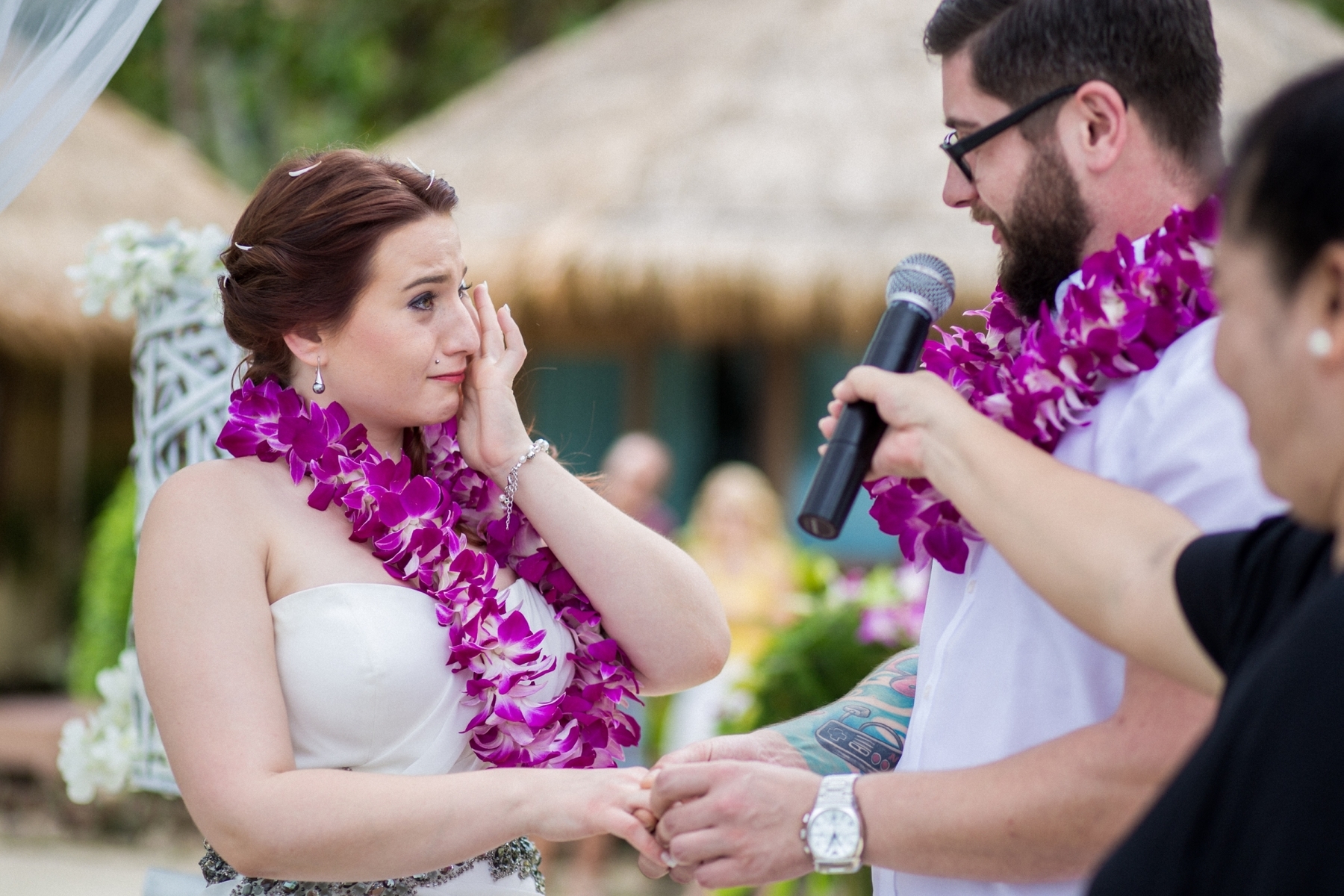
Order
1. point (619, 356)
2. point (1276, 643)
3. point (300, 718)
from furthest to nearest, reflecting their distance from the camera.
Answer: point (619, 356) → point (300, 718) → point (1276, 643)

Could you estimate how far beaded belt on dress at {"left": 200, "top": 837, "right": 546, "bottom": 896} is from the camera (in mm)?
2391

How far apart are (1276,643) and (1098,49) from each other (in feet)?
3.47

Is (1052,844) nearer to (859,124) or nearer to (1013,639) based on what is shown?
(1013,639)

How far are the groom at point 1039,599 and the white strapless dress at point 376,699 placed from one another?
0.49m

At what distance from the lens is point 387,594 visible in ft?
8.05

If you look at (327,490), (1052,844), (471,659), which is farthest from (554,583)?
(1052,844)

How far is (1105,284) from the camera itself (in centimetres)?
198

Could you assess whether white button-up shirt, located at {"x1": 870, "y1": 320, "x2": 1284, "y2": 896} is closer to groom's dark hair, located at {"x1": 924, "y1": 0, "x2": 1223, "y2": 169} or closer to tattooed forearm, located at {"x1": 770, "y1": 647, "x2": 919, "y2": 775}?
tattooed forearm, located at {"x1": 770, "y1": 647, "x2": 919, "y2": 775}

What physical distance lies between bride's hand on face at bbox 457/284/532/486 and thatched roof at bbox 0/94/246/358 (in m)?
8.43

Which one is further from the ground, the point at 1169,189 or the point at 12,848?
the point at 1169,189

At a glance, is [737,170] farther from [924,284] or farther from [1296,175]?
Result: [1296,175]

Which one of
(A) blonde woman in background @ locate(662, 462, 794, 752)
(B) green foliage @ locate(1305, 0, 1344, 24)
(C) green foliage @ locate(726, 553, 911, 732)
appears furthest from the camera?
(B) green foliage @ locate(1305, 0, 1344, 24)

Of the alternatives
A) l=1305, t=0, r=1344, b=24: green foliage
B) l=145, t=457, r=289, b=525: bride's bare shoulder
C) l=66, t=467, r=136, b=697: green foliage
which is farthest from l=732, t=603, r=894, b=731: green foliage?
l=1305, t=0, r=1344, b=24: green foliage

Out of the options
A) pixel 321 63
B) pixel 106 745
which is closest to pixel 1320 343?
pixel 106 745
